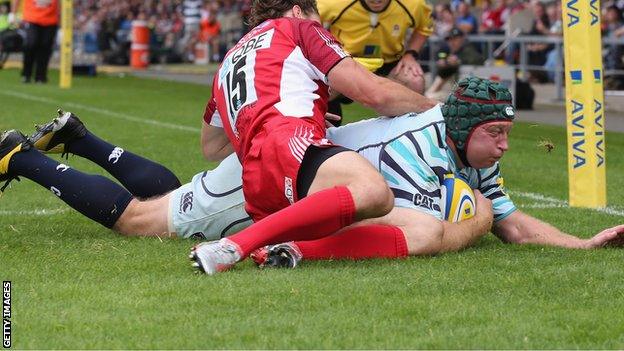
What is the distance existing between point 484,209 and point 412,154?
1.77ft

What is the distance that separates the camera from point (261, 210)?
20.6 ft

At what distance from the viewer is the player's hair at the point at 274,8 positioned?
6840mm

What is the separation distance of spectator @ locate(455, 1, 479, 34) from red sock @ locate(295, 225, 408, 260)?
67.1 ft

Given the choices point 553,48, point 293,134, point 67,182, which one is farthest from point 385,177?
point 553,48

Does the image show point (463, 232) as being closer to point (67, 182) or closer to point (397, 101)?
point (397, 101)

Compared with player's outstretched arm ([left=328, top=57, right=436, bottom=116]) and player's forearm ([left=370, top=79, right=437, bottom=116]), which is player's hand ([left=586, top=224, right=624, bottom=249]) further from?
player's outstretched arm ([left=328, top=57, right=436, bottom=116])

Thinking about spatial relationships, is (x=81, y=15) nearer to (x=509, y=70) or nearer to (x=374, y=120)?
(x=509, y=70)

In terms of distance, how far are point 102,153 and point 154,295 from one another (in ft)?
7.64

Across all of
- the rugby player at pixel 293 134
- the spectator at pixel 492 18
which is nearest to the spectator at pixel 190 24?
the spectator at pixel 492 18

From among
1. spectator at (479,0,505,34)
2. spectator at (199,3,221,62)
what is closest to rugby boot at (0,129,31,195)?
spectator at (479,0,505,34)

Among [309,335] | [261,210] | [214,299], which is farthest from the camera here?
[261,210]

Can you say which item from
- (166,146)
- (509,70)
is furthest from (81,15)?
(166,146)

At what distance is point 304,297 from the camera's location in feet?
17.3

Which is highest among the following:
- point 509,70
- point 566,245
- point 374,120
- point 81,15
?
point 374,120
